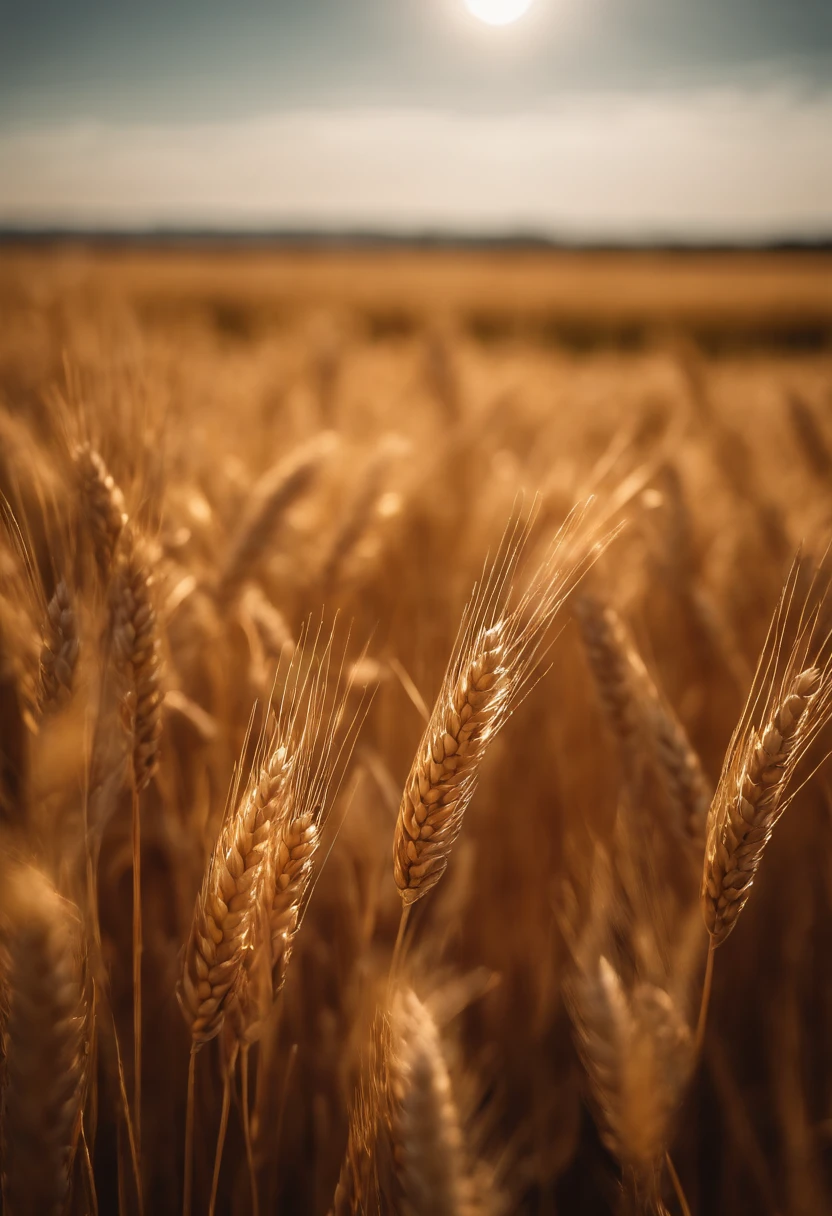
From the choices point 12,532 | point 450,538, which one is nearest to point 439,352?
point 450,538

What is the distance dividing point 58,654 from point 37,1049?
329 millimetres

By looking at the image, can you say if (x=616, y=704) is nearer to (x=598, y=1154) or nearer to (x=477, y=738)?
(x=477, y=738)

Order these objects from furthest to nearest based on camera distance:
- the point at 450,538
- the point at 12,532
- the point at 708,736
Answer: the point at 450,538, the point at 708,736, the point at 12,532

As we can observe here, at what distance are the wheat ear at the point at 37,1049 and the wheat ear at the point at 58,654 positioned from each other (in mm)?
203

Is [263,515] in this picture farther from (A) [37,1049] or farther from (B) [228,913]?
(A) [37,1049]

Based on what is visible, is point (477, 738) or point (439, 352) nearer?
point (477, 738)

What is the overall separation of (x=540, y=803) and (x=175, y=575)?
0.86m

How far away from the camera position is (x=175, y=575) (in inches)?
48.1

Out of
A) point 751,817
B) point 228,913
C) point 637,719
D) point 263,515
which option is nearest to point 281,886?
point 228,913

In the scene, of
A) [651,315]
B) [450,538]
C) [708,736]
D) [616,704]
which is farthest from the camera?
Answer: [651,315]

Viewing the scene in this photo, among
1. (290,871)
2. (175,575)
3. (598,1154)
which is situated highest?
Answer: (175,575)

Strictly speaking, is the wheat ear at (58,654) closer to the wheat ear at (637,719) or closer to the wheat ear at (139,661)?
the wheat ear at (139,661)

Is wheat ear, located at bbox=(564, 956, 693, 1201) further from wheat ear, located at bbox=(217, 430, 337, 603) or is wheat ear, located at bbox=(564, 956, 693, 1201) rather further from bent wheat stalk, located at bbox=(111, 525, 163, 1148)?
wheat ear, located at bbox=(217, 430, 337, 603)

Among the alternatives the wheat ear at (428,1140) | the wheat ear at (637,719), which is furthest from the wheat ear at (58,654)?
the wheat ear at (637,719)
